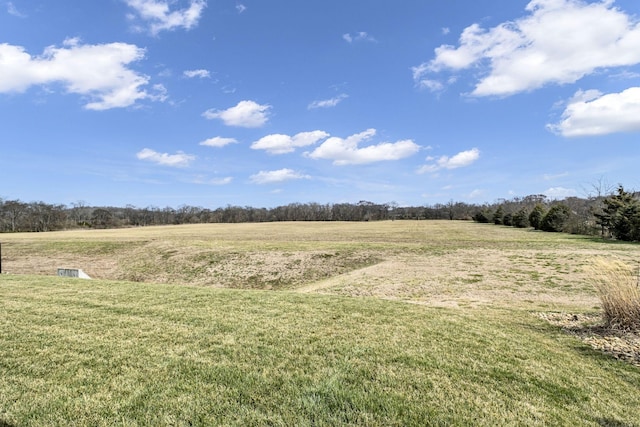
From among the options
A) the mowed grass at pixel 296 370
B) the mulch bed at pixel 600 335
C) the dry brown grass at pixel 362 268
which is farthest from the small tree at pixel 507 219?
the mowed grass at pixel 296 370

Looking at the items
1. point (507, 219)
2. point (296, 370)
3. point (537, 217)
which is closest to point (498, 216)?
point (507, 219)

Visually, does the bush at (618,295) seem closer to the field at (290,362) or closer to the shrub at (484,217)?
the field at (290,362)

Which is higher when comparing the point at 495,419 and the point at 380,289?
the point at 495,419

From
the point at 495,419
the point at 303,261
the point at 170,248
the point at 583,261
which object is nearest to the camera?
the point at 495,419

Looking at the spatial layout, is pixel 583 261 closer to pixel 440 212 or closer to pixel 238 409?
pixel 238 409

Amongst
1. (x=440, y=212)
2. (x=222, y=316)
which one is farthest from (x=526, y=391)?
(x=440, y=212)

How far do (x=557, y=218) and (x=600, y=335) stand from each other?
46552mm

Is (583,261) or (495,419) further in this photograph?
(583,261)

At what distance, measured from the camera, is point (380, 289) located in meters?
12.8

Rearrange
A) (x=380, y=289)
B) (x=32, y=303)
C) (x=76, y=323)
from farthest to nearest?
1. (x=380, y=289)
2. (x=32, y=303)
3. (x=76, y=323)

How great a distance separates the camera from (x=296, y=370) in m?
4.00

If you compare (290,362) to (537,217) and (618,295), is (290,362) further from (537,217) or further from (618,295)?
(537,217)

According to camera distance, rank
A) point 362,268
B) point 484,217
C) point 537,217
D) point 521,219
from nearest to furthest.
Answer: point 362,268, point 537,217, point 521,219, point 484,217

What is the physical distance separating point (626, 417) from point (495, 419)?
147 centimetres
